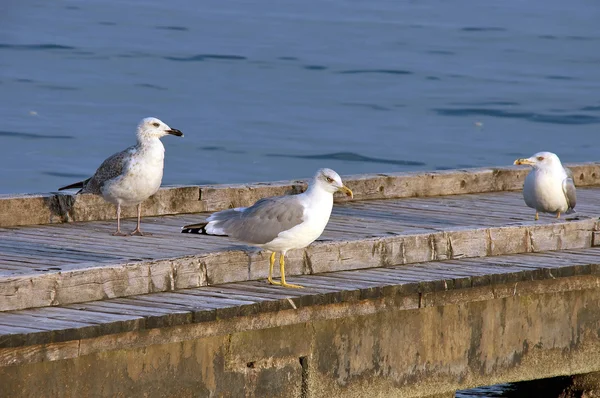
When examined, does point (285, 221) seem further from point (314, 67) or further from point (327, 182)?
point (314, 67)

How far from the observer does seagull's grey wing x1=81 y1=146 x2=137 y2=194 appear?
10664mm

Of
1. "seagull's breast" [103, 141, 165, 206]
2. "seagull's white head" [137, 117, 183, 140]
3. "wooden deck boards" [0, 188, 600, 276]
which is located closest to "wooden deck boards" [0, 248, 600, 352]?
"wooden deck boards" [0, 188, 600, 276]

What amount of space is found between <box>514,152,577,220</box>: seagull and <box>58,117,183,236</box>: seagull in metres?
3.23

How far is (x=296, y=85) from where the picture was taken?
3859cm

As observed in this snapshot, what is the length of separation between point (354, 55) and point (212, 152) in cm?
1330

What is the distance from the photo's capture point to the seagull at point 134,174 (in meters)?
10.5

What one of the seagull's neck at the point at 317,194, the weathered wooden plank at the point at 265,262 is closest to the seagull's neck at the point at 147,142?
the weathered wooden plank at the point at 265,262

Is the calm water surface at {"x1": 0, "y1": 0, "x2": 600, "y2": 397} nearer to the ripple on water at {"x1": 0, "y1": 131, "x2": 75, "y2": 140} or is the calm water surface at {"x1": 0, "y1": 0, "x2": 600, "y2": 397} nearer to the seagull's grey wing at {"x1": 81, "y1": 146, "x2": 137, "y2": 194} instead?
the ripple on water at {"x1": 0, "y1": 131, "x2": 75, "y2": 140}

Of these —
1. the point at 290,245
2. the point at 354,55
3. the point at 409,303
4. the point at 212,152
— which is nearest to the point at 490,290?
the point at 409,303

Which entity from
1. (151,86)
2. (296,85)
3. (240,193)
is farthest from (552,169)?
(151,86)

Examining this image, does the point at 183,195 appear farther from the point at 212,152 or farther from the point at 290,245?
the point at 212,152

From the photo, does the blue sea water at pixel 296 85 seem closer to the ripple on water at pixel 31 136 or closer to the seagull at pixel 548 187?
the ripple on water at pixel 31 136

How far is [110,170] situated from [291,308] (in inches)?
125

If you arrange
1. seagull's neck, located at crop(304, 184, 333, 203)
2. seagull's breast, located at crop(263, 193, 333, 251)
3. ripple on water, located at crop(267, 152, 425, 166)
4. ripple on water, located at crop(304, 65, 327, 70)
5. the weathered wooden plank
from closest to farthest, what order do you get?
the weathered wooden plank, seagull's breast, located at crop(263, 193, 333, 251), seagull's neck, located at crop(304, 184, 333, 203), ripple on water, located at crop(267, 152, 425, 166), ripple on water, located at crop(304, 65, 327, 70)
